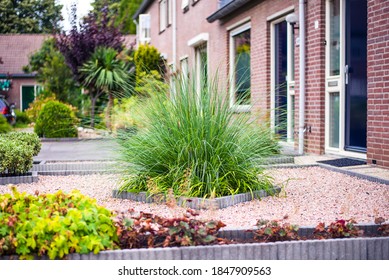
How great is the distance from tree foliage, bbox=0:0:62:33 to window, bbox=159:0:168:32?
64.5ft

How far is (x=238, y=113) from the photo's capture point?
6.49 meters

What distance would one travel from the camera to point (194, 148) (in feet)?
19.9

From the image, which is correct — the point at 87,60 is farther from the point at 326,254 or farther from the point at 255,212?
the point at 326,254

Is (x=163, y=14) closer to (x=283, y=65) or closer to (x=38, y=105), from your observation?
(x=38, y=105)

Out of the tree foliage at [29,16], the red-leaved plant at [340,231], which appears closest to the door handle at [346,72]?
the red-leaved plant at [340,231]

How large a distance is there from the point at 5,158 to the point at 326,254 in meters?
4.66

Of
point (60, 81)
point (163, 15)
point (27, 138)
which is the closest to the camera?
point (27, 138)

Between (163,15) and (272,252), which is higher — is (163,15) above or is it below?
above

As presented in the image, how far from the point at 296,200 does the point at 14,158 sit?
3317 mm

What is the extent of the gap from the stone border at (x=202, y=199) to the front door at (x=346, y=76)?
10.8 feet

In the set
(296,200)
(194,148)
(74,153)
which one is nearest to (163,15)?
(74,153)

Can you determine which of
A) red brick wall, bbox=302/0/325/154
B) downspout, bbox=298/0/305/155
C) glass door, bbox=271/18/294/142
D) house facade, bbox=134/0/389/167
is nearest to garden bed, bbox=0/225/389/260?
house facade, bbox=134/0/389/167

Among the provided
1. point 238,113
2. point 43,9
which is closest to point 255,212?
point 238,113

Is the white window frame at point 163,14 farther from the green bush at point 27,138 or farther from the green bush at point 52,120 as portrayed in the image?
the green bush at point 27,138
